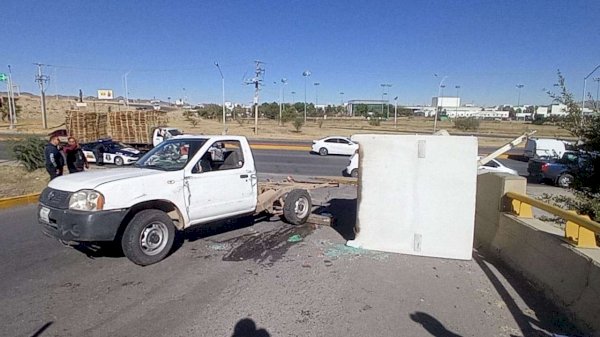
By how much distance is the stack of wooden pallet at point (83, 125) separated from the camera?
28.3 meters

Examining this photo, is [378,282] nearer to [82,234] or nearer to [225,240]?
[225,240]

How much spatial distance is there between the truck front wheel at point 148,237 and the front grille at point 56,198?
2.63 feet

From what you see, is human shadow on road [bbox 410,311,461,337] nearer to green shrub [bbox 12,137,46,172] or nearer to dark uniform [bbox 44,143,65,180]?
dark uniform [bbox 44,143,65,180]

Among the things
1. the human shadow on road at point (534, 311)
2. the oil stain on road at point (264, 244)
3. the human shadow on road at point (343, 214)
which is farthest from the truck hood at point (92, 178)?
the human shadow on road at point (534, 311)

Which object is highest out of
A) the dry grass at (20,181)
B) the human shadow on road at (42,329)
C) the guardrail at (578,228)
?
the guardrail at (578,228)

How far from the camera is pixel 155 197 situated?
4973mm

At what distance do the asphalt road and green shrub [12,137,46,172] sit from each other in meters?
7.55

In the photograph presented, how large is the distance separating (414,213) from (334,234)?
179 cm

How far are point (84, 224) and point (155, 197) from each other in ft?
2.97

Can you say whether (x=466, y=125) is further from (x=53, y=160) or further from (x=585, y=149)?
(x=53, y=160)

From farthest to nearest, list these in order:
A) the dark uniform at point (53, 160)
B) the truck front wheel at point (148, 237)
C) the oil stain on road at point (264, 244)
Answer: the dark uniform at point (53, 160) < the oil stain on road at point (264, 244) < the truck front wheel at point (148, 237)

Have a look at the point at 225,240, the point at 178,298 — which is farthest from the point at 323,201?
the point at 178,298

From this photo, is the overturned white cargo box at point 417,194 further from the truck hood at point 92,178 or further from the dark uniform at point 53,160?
the dark uniform at point 53,160

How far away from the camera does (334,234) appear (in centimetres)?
674
